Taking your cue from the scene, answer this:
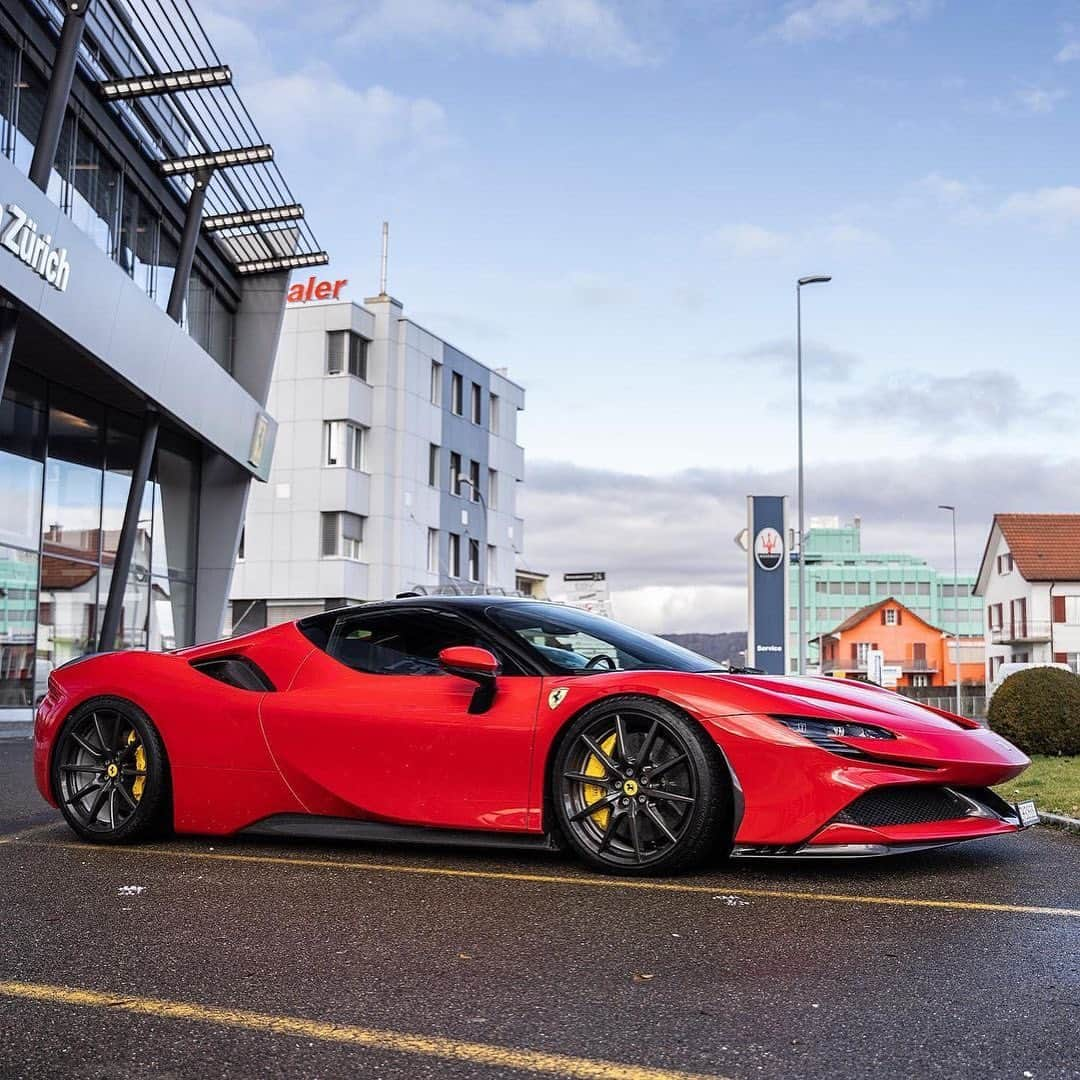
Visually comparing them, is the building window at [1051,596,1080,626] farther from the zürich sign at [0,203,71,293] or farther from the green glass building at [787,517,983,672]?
the zürich sign at [0,203,71,293]

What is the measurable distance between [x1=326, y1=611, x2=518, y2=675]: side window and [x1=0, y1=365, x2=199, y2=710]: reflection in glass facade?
551 inches

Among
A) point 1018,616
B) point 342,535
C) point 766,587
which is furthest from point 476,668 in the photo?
point 1018,616

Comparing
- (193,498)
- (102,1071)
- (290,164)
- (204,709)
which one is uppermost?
(290,164)

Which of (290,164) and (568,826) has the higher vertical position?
(290,164)

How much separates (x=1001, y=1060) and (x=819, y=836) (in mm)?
2042

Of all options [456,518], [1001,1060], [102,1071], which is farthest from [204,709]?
[456,518]

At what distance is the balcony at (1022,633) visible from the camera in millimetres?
74688

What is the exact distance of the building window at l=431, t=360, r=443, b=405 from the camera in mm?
47469

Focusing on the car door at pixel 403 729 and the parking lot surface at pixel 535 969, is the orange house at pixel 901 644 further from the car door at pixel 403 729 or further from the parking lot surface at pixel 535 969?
the parking lot surface at pixel 535 969

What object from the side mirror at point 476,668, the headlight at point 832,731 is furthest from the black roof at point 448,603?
the headlight at point 832,731

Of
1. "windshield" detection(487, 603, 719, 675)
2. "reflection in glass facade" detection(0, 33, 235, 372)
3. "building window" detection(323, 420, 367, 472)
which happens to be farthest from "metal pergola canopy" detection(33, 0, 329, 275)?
"building window" detection(323, 420, 367, 472)

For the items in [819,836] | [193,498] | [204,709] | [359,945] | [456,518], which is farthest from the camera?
[456,518]

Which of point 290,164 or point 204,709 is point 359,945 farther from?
point 290,164

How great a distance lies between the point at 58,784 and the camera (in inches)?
261
